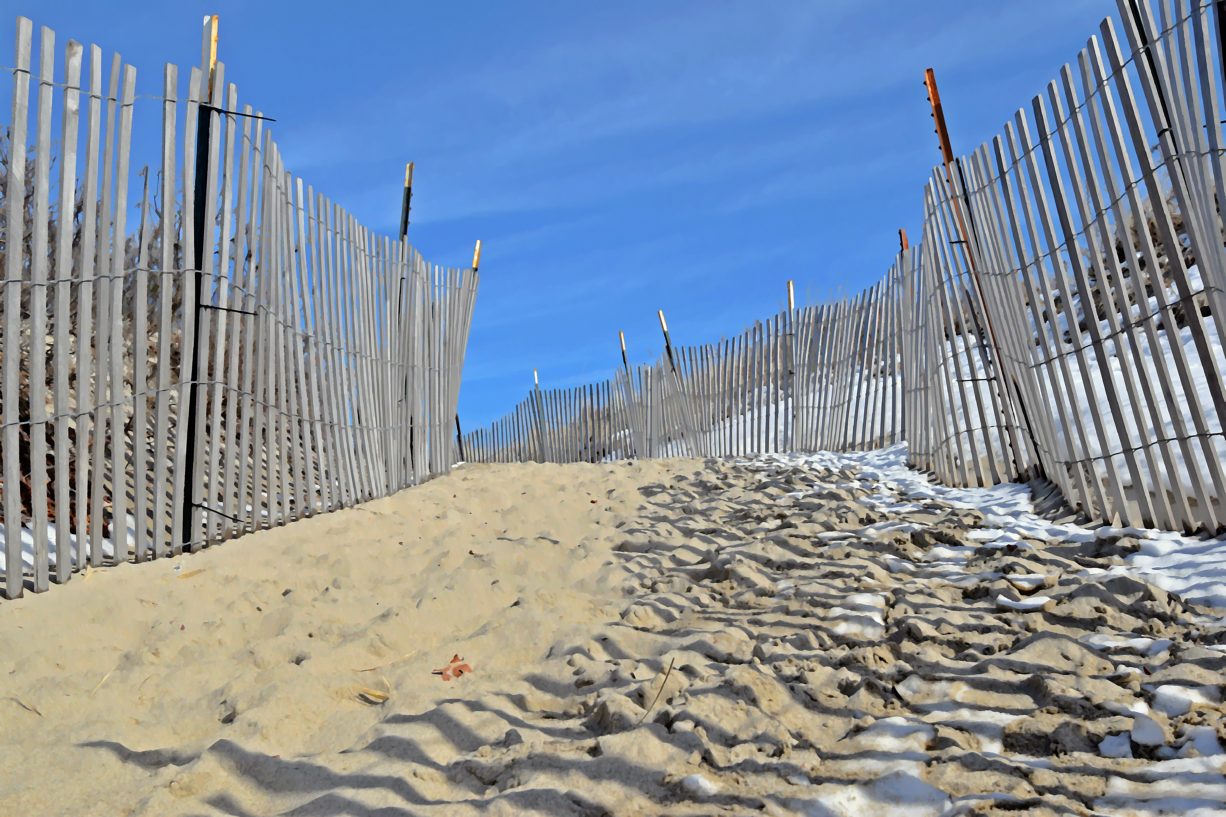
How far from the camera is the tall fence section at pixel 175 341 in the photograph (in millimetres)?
3094

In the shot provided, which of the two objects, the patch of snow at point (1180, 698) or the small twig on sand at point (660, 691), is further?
the small twig on sand at point (660, 691)

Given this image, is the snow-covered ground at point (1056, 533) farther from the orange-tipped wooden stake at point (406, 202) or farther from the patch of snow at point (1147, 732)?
the orange-tipped wooden stake at point (406, 202)

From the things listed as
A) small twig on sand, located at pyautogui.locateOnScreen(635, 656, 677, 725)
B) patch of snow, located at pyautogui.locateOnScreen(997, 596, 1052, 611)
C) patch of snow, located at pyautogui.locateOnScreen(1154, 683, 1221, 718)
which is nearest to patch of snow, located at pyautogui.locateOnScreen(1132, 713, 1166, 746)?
patch of snow, located at pyautogui.locateOnScreen(1154, 683, 1221, 718)

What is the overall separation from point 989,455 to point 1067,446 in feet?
3.89

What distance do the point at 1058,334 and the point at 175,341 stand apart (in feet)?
14.9

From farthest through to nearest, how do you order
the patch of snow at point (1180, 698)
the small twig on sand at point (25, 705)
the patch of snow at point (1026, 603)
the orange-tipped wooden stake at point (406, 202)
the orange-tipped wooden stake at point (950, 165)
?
the orange-tipped wooden stake at point (406, 202), the orange-tipped wooden stake at point (950, 165), the patch of snow at point (1026, 603), the small twig on sand at point (25, 705), the patch of snow at point (1180, 698)

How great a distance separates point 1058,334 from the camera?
12.7 feet

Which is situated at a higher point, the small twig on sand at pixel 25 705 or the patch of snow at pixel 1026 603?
the small twig on sand at pixel 25 705

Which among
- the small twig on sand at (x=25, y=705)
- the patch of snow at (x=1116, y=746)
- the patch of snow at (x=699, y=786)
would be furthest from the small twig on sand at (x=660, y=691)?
the small twig on sand at (x=25, y=705)

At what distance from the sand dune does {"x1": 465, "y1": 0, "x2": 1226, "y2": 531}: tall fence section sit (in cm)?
55

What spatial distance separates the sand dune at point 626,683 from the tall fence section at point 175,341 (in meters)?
0.32

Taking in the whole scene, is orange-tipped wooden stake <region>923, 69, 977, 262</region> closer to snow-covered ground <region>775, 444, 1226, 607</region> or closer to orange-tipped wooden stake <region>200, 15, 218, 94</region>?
snow-covered ground <region>775, 444, 1226, 607</region>

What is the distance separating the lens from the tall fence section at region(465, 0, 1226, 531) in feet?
9.90

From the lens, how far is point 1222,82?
9.05 feet
